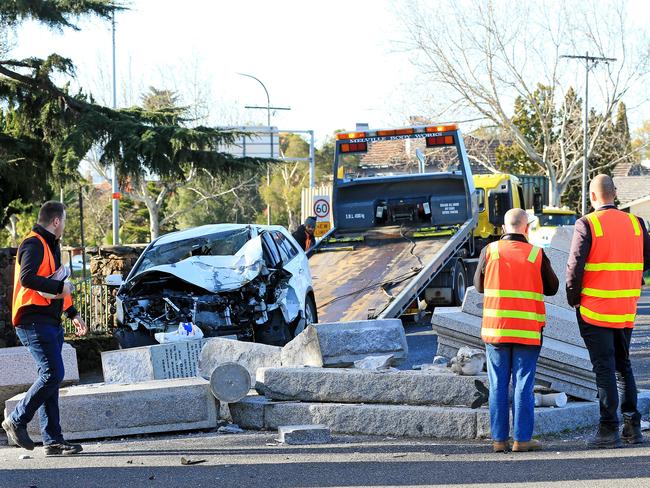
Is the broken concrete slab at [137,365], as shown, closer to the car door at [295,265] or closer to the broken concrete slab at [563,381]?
the car door at [295,265]

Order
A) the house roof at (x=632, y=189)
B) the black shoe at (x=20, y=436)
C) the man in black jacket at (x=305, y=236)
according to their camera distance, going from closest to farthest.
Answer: the black shoe at (x=20, y=436)
the man in black jacket at (x=305, y=236)
the house roof at (x=632, y=189)

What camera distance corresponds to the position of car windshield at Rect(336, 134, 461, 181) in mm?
19062

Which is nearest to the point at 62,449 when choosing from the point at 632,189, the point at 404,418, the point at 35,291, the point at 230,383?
the point at 35,291

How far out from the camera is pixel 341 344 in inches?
370

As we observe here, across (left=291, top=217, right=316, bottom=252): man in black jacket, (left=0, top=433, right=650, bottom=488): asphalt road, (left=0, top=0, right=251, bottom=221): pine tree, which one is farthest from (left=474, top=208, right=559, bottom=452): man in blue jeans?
(left=291, top=217, right=316, bottom=252): man in black jacket

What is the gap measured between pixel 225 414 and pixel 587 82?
4039cm

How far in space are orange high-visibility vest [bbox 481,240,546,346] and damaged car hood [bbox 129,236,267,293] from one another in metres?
4.88

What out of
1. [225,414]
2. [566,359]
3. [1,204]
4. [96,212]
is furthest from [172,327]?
[96,212]

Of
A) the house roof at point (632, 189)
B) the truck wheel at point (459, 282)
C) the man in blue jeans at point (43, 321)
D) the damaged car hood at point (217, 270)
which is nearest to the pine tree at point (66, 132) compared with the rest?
the truck wheel at point (459, 282)

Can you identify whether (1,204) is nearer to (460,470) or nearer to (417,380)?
(417,380)

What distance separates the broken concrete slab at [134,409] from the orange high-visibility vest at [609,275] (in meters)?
3.13

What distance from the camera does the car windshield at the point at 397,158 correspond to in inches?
750

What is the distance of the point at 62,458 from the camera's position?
7.86 metres

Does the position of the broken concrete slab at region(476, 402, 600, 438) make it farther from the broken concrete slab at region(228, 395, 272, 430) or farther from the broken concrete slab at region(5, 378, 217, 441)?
the broken concrete slab at region(5, 378, 217, 441)
